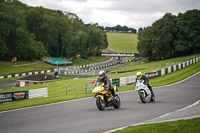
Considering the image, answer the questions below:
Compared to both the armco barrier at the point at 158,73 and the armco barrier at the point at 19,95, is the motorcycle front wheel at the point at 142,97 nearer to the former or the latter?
the armco barrier at the point at 19,95

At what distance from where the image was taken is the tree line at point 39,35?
270 ft

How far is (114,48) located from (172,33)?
293 ft

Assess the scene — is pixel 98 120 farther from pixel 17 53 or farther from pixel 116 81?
pixel 17 53

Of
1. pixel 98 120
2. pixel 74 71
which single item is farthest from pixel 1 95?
pixel 74 71

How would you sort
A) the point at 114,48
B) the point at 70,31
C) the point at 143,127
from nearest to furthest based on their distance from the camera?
the point at 143,127
the point at 70,31
the point at 114,48

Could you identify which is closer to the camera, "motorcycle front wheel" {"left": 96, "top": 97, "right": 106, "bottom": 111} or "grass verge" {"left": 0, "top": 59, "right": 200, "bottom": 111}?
"motorcycle front wheel" {"left": 96, "top": 97, "right": 106, "bottom": 111}

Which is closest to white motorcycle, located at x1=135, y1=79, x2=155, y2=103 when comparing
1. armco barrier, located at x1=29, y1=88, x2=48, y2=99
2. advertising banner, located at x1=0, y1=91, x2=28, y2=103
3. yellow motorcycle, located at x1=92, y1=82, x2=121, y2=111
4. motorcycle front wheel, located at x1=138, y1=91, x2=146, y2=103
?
motorcycle front wheel, located at x1=138, y1=91, x2=146, y2=103

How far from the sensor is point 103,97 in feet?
49.1

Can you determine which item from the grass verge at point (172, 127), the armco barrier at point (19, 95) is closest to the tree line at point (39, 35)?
the armco barrier at point (19, 95)

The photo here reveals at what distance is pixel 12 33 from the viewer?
8394cm

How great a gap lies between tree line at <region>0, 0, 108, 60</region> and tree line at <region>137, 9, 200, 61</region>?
28.2 m

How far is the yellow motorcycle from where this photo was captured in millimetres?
14498

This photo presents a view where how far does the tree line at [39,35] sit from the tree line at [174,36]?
28.2 meters

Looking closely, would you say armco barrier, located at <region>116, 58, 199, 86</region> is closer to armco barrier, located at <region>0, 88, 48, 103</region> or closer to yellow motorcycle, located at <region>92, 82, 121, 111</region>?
armco barrier, located at <region>0, 88, 48, 103</region>
